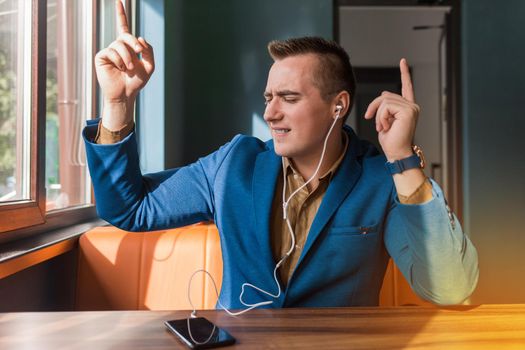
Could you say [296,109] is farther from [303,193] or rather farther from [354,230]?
[354,230]

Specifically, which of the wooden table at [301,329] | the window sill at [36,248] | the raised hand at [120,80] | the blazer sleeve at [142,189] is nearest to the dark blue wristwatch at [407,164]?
the wooden table at [301,329]

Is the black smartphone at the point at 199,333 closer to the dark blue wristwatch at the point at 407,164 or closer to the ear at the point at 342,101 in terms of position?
the dark blue wristwatch at the point at 407,164

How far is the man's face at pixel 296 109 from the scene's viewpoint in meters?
1.30

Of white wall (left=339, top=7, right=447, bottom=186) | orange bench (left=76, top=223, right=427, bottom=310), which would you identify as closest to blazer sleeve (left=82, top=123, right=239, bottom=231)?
orange bench (left=76, top=223, right=427, bottom=310)

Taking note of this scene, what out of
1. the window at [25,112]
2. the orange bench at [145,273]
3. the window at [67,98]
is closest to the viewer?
the window at [25,112]

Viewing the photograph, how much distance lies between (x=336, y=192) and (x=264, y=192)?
18 cm

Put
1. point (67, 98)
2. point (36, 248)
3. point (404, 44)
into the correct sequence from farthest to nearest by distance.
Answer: point (404, 44)
point (67, 98)
point (36, 248)

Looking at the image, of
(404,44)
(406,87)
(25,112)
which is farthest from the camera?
(404,44)

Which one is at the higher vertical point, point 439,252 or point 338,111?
point 338,111

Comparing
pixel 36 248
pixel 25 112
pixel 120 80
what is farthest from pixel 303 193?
pixel 25 112

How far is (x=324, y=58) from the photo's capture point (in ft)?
4.63

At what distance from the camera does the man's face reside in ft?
4.27

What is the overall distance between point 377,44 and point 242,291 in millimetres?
5034

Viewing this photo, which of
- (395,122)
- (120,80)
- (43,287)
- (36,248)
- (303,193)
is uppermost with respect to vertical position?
(120,80)
